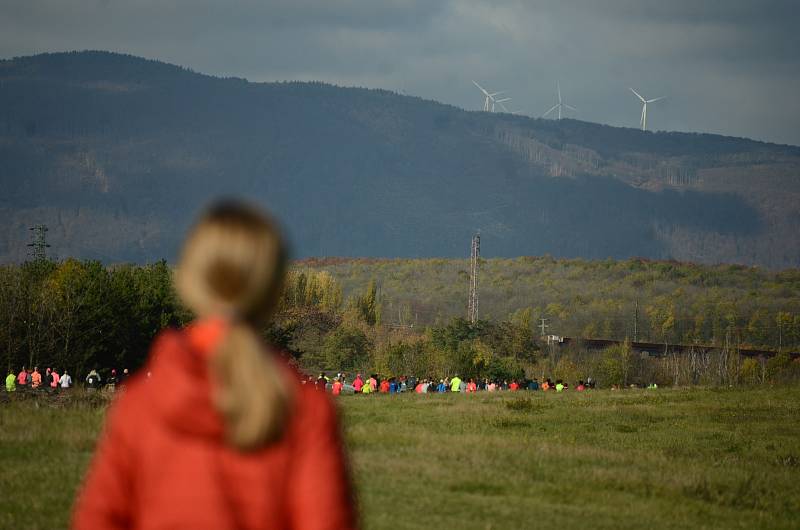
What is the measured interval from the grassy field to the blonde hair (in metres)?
8.07

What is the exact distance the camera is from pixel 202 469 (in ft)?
13.1

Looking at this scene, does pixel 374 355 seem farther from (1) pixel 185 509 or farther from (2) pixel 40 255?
(1) pixel 185 509

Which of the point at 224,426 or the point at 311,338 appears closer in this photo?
the point at 224,426

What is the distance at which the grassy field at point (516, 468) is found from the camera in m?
13.4

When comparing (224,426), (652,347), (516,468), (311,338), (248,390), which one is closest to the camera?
(248,390)

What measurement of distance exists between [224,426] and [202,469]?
20 centimetres

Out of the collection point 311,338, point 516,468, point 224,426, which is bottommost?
point 311,338

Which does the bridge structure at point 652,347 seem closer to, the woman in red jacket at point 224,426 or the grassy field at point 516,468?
the grassy field at point 516,468

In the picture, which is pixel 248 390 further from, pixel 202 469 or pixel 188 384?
pixel 202 469

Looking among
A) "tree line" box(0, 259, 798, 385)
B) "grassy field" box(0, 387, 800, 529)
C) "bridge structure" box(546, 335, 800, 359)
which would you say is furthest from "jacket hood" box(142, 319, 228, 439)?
"bridge structure" box(546, 335, 800, 359)

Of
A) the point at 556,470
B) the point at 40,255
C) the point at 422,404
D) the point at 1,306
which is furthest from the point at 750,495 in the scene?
the point at 40,255

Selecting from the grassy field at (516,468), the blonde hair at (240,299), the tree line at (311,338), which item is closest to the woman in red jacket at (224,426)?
the blonde hair at (240,299)

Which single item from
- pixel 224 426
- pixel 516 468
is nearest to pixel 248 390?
pixel 224 426

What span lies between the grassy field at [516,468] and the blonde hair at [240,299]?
8075mm
